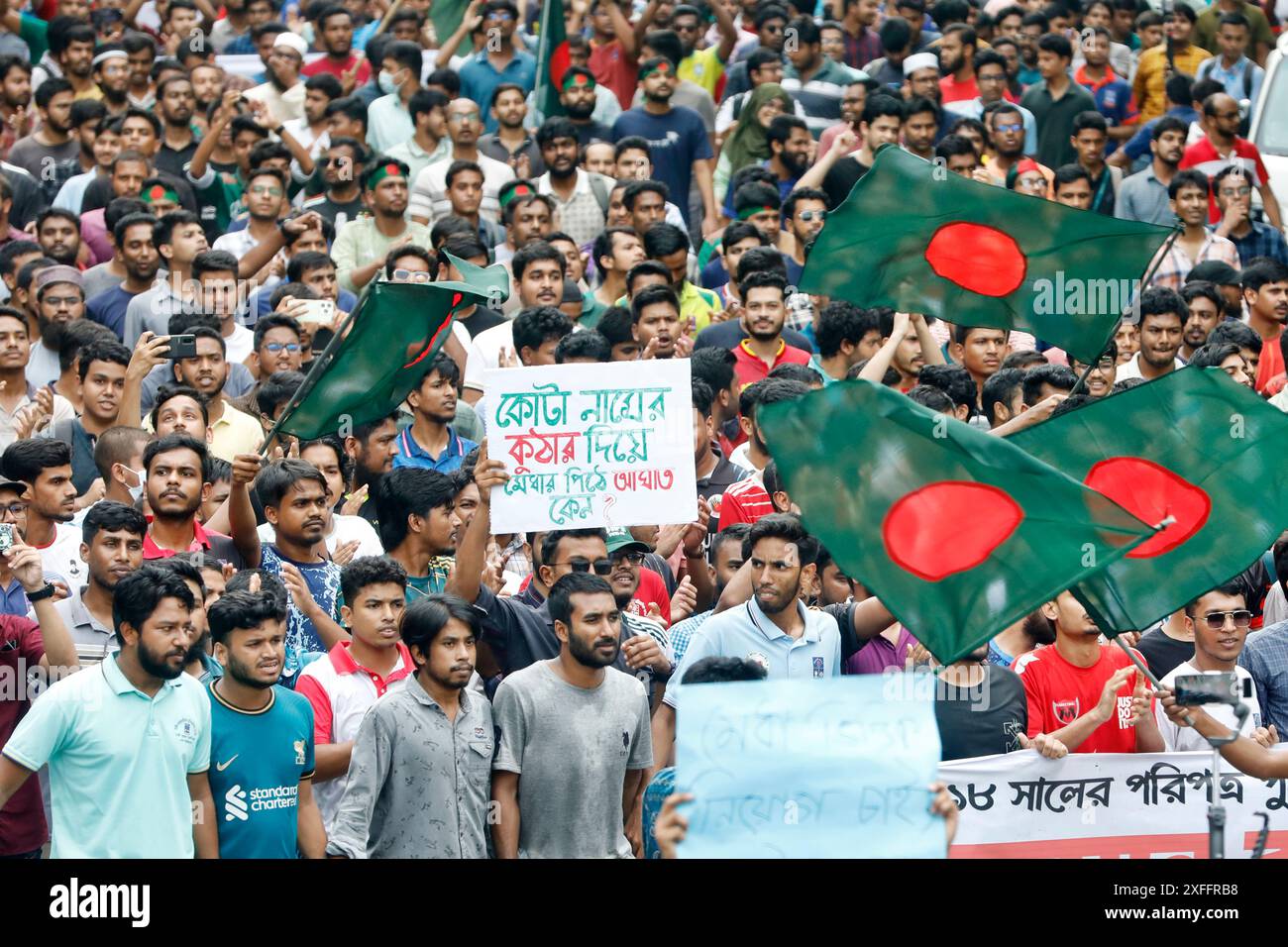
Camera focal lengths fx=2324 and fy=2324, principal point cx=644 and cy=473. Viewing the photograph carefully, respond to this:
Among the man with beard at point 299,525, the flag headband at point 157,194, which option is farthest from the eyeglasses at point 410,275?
the man with beard at point 299,525

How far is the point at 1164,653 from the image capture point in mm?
9016

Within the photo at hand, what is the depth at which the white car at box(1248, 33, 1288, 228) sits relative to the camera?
48.4 ft


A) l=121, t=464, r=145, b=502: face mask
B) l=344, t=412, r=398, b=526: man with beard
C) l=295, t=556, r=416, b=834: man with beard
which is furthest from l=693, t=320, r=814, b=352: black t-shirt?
l=295, t=556, r=416, b=834: man with beard

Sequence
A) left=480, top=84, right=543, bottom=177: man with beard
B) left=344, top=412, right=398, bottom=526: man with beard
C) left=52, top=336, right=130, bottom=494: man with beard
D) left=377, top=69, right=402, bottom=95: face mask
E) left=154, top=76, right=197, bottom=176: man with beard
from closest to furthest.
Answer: left=344, top=412, right=398, bottom=526: man with beard, left=52, top=336, right=130, bottom=494: man with beard, left=154, top=76, right=197, bottom=176: man with beard, left=480, top=84, right=543, bottom=177: man with beard, left=377, top=69, right=402, bottom=95: face mask

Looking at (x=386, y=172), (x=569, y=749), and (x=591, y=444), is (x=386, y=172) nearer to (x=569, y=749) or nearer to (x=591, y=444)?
(x=591, y=444)

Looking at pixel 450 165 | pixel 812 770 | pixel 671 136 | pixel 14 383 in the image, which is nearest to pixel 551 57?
pixel 671 136

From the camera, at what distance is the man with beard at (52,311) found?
12.1m

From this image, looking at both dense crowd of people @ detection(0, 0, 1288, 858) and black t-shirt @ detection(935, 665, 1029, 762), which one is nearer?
dense crowd of people @ detection(0, 0, 1288, 858)

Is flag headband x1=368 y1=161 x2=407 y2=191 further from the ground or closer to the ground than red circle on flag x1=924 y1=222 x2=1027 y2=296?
further from the ground

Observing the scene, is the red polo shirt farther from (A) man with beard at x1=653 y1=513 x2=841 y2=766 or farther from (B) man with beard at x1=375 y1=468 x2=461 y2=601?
(A) man with beard at x1=653 y1=513 x2=841 y2=766

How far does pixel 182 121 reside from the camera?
15.6 m

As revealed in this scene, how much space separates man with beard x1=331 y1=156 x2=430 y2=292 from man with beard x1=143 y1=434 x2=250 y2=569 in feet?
14.9
